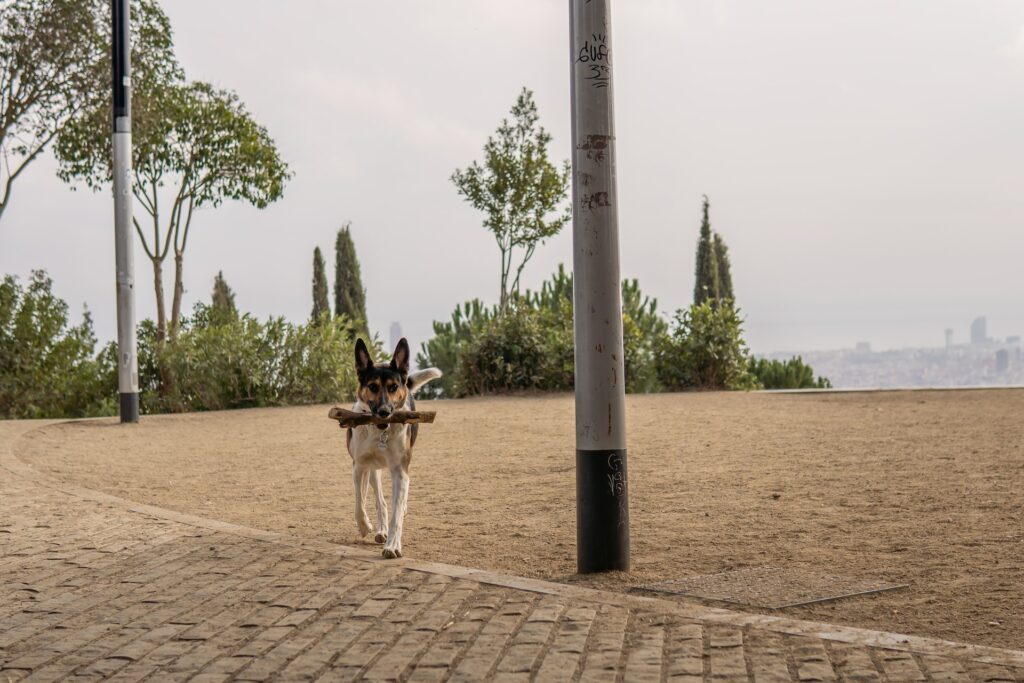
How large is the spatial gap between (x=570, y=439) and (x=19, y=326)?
47.8 ft

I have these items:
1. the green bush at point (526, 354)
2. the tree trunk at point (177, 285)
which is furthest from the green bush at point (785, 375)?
the tree trunk at point (177, 285)

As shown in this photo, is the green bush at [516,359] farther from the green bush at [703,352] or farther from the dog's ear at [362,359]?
the dog's ear at [362,359]

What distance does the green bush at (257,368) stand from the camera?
20.8 m

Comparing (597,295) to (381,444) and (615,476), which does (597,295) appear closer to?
(615,476)

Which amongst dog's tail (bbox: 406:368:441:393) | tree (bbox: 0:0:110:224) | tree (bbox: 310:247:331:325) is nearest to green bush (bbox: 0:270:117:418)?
tree (bbox: 0:0:110:224)

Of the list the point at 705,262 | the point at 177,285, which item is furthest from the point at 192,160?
the point at 705,262

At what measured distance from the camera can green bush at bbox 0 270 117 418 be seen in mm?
23297

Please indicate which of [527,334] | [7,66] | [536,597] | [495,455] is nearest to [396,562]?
[536,597]

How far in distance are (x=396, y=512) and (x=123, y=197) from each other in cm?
1150

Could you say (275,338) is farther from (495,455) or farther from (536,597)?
(536,597)

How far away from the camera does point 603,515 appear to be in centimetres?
629

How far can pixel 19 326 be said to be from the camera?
76.6ft

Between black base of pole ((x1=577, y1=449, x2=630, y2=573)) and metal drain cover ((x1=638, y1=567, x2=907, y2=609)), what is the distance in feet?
1.26

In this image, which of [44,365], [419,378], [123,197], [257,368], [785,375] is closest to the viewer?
[419,378]
